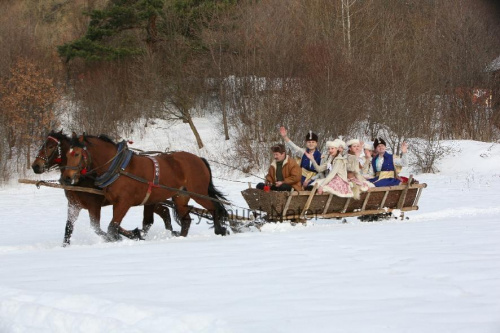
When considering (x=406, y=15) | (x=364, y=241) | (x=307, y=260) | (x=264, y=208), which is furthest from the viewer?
(x=406, y=15)

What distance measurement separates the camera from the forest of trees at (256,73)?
1074 inches

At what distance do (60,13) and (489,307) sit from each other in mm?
43275

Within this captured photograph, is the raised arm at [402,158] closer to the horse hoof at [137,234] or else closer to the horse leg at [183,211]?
the horse leg at [183,211]

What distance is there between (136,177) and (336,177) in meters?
3.02

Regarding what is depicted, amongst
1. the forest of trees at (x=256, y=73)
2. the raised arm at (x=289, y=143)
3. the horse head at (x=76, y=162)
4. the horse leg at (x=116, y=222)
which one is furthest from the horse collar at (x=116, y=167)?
the forest of trees at (x=256, y=73)

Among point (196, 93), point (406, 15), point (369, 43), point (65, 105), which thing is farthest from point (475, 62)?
point (65, 105)

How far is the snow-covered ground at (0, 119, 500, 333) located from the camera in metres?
4.57

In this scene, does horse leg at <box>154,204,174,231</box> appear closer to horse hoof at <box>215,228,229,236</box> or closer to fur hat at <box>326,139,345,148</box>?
horse hoof at <box>215,228,229,236</box>

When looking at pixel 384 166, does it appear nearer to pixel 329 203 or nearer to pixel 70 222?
pixel 329 203

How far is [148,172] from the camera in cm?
969

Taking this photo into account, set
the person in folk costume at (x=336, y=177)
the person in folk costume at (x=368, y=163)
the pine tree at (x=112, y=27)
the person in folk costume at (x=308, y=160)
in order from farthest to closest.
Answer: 1. the pine tree at (x=112, y=27)
2. the person in folk costume at (x=368, y=163)
3. the person in folk costume at (x=308, y=160)
4. the person in folk costume at (x=336, y=177)

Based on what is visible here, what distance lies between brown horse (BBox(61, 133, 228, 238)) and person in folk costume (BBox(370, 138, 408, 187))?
2.82 meters

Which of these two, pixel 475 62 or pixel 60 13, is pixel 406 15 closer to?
pixel 475 62

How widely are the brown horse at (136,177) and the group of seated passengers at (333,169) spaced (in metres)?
0.94
